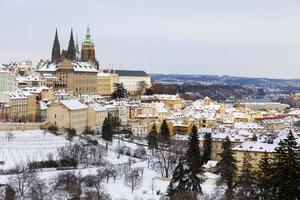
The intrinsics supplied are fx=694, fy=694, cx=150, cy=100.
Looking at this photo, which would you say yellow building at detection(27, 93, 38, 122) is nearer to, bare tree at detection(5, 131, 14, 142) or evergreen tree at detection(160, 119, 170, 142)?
bare tree at detection(5, 131, 14, 142)

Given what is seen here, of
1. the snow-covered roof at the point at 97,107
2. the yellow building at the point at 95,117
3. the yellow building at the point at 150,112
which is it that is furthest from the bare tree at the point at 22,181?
the yellow building at the point at 150,112

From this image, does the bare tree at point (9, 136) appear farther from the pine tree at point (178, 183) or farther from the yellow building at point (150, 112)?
the yellow building at point (150, 112)

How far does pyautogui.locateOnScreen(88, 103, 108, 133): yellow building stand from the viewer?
61.4m

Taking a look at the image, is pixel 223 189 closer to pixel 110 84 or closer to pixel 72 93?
pixel 72 93

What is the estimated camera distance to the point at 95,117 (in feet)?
202

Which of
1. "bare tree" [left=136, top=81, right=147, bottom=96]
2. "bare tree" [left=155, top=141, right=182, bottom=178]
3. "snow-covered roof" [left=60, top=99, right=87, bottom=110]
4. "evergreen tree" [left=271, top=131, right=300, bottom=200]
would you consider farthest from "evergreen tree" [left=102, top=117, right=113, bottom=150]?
"bare tree" [left=136, top=81, right=147, bottom=96]

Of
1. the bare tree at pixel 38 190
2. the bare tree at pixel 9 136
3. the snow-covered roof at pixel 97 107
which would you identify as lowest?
the bare tree at pixel 38 190

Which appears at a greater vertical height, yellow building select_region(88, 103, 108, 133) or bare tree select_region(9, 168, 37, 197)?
yellow building select_region(88, 103, 108, 133)

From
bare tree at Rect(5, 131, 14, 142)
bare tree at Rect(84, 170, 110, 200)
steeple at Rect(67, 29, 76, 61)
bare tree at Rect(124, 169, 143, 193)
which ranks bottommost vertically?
bare tree at Rect(124, 169, 143, 193)

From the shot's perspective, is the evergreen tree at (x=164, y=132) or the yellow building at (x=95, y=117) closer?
the evergreen tree at (x=164, y=132)

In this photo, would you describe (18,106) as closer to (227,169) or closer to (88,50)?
(227,169)

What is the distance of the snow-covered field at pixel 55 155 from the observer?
125ft

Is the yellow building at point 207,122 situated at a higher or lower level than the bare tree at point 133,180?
higher

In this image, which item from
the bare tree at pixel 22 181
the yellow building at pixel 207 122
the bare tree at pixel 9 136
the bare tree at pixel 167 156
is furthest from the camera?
the yellow building at pixel 207 122
